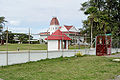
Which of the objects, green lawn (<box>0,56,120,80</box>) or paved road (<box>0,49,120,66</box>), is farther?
paved road (<box>0,49,120,66</box>)

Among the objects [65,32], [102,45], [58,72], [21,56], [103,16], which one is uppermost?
[103,16]

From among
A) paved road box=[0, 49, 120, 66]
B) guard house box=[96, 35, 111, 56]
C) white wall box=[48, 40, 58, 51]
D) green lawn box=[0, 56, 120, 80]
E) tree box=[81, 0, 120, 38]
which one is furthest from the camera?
tree box=[81, 0, 120, 38]

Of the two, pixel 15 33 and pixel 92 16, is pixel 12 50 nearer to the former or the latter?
pixel 15 33

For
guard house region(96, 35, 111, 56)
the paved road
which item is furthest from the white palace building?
guard house region(96, 35, 111, 56)

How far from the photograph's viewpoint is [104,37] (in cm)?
1767

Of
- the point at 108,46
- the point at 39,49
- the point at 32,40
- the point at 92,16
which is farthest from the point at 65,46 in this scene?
the point at 92,16

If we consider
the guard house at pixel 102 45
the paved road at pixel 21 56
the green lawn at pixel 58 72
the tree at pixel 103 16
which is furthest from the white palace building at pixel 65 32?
the tree at pixel 103 16

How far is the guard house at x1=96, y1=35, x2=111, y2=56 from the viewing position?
55.9 ft

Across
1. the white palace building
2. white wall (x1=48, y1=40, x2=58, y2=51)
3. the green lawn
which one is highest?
the white palace building

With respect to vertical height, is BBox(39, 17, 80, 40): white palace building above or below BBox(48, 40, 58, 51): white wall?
above

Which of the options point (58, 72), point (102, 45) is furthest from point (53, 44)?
point (58, 72)

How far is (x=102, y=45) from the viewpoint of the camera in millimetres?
17359

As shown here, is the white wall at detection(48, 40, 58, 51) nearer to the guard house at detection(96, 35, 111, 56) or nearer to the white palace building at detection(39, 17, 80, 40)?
the white palace building at detection(39, 17, 80, 40)

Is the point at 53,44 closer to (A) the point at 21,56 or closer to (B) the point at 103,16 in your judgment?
(A) the point at 21,56
